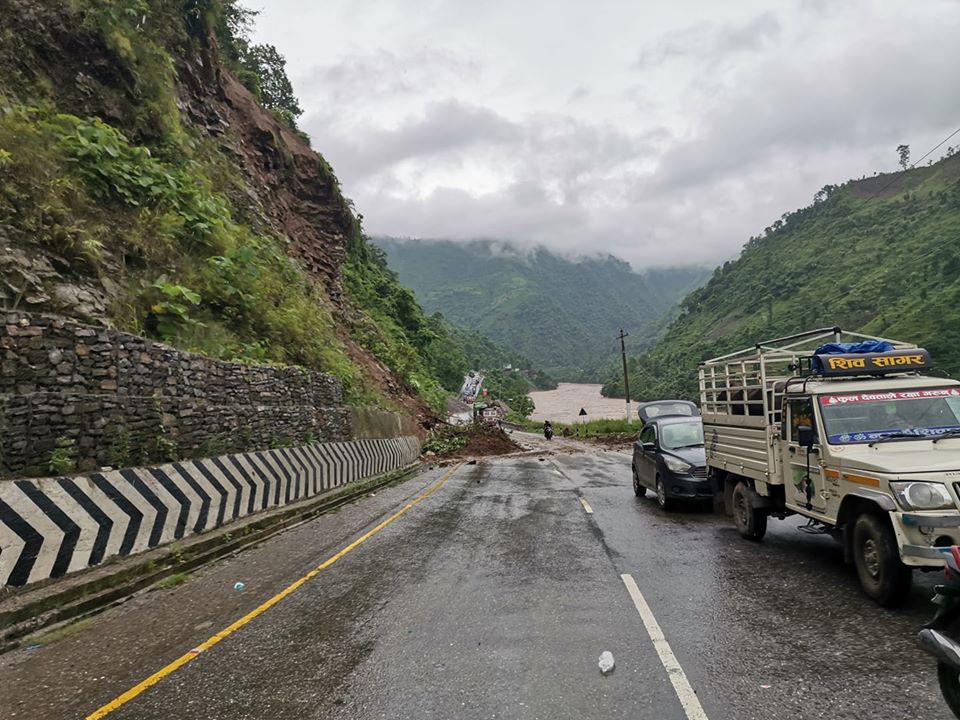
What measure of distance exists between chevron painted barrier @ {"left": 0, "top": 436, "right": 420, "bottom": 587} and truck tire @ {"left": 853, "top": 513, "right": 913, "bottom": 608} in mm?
8048

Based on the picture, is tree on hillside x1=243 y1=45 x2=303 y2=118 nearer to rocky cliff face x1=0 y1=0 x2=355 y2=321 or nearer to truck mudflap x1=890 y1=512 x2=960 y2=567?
rocky cliff face x1=0 y1=0 x2=355 y2=321

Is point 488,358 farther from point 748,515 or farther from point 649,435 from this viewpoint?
point 748,515

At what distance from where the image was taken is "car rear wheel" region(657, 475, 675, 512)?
10.5 metres

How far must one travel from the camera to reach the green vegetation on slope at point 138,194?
34.2 feet

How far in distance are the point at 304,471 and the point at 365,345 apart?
62.1 ft

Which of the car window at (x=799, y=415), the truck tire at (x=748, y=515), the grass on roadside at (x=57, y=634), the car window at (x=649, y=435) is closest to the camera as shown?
the grass on roadside at (x=57, y=634)

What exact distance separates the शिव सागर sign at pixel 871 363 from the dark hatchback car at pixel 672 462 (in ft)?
13.1

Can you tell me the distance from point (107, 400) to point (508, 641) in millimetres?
6418

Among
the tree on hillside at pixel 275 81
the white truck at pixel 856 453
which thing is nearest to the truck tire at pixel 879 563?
the white truck at pixel 856 453

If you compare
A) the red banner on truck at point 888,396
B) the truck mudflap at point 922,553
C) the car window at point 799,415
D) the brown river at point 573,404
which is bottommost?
the brown river at point 573,404

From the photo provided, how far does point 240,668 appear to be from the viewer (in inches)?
171

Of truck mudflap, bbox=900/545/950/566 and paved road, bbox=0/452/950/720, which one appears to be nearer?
paved road, bbox=0/452/950/720

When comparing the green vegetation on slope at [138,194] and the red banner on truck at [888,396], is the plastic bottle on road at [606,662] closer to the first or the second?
the red banner on truck at [888,396]

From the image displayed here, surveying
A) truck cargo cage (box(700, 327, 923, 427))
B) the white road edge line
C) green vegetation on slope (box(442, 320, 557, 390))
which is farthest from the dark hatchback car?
green vegetation on slope (box(442, 320, 557, 390))
